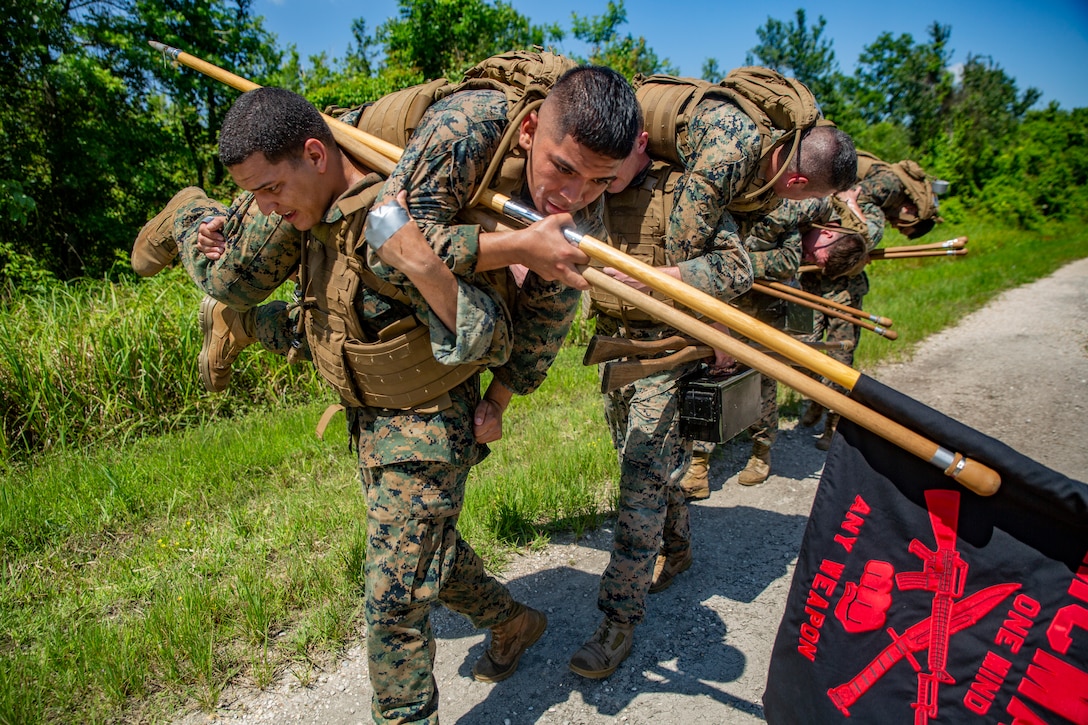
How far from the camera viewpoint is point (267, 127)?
1994 millimetres

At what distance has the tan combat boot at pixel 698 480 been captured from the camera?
4.73m

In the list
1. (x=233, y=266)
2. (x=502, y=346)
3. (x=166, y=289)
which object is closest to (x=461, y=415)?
(x=502, y=346)

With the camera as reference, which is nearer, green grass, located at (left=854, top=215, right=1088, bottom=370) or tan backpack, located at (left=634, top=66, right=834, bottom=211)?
tan backpack, located at (left=634, top=66, right=834, bottom=211)

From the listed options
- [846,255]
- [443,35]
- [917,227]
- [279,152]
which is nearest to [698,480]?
[846,255]

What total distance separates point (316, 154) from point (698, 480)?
352cm

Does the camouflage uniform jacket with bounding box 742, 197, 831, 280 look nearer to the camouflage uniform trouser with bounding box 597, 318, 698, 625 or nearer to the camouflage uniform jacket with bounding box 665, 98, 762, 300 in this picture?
the camouflage uniform jacket with bounding box 665, 98, 762, 300

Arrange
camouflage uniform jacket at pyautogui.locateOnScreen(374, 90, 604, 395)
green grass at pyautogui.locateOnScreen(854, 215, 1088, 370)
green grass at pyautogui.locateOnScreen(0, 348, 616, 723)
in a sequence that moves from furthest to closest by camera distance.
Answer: green grass at pyautogui.locateOnScreen(854, 215, 1088, 370), green grass at pyautogui.locateOnScreen(0, 348, 616, 723), camouflage uniform jacket at pyautogui.locateOnScreen(374, 90, 604, 395)

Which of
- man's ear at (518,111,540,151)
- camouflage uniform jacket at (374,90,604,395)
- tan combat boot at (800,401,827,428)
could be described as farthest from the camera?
tan combat boot at (800,401,827,428)

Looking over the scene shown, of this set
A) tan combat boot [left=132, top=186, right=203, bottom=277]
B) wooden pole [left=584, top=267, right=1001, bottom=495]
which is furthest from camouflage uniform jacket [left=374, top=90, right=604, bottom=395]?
tan combat boot [left=132, top=186, right=203, bottom=277]

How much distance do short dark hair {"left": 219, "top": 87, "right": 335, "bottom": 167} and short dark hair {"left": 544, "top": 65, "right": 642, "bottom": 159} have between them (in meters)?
0.74

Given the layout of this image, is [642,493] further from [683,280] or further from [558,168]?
[558,168]

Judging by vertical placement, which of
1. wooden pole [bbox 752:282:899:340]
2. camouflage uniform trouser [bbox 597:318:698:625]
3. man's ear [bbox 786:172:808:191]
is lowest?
camouflage uniform trouser [bbox 597:318:698:625]

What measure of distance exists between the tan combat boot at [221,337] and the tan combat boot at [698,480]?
2965 millimetres

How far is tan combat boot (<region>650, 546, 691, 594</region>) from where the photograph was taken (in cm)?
361
